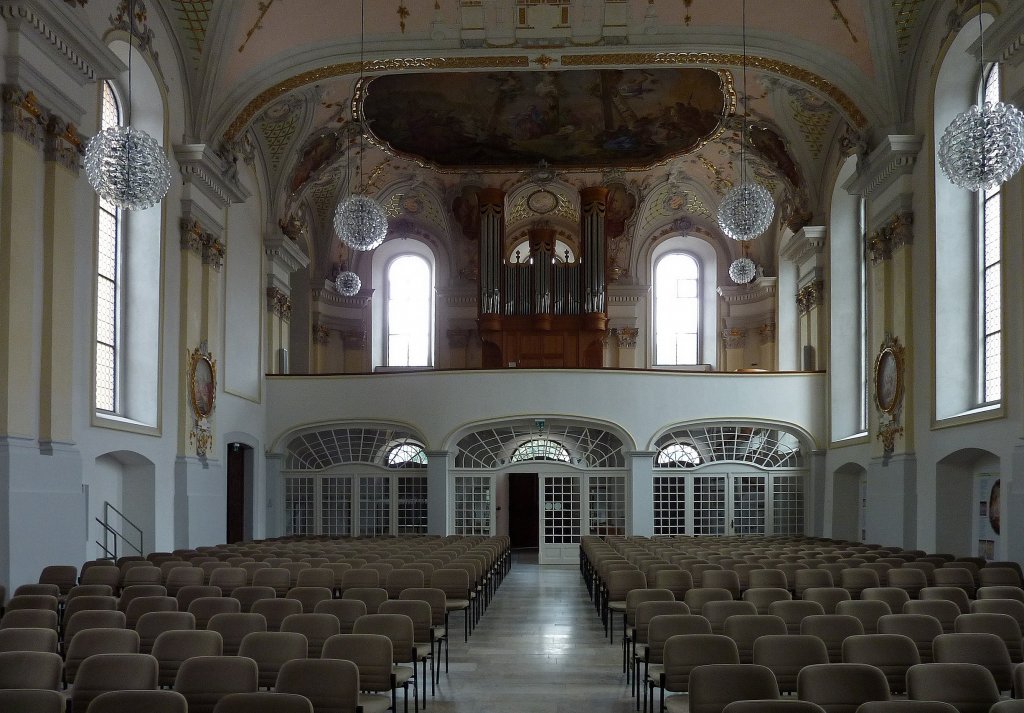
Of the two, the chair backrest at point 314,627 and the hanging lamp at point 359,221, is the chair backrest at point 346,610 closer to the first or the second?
the chair backrest at point 314,627

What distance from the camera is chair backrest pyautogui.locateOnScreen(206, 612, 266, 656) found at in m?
8.05

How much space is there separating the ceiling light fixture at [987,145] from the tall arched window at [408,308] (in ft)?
71.5

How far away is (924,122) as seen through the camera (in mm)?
18141

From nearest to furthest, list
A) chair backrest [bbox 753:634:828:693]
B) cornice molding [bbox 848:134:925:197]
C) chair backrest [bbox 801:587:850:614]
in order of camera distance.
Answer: chair backrest [bbox 753:634:828:693] < chair backrest [bbox 801:587:850:614] < cornice molding [bbox 848:134:925:197]

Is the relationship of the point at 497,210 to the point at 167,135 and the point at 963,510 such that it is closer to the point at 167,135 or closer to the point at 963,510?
the point at 167,135

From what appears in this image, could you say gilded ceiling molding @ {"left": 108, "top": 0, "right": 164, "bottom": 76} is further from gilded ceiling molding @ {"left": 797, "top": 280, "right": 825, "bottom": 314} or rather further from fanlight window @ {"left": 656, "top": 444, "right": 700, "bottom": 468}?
gilded ceiling molding @ {"left": 797, "top": 280, "right": 825, "bottom": 314}

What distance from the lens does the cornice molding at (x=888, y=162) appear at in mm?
18250

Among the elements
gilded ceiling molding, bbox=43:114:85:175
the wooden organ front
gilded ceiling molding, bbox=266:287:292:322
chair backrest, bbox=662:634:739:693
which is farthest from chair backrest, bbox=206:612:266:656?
the wooden organ front

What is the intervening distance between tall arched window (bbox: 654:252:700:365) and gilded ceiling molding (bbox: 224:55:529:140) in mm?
12039

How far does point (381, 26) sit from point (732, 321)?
14379mm

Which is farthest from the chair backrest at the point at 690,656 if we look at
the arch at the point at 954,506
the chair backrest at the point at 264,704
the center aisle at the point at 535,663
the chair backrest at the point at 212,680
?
the arch at the point at 954,506

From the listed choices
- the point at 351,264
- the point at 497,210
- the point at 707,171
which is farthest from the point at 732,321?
the point at 351,264

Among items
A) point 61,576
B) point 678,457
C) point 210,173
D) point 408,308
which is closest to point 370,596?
point 61,576

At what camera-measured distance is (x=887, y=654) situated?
7.04 metres
